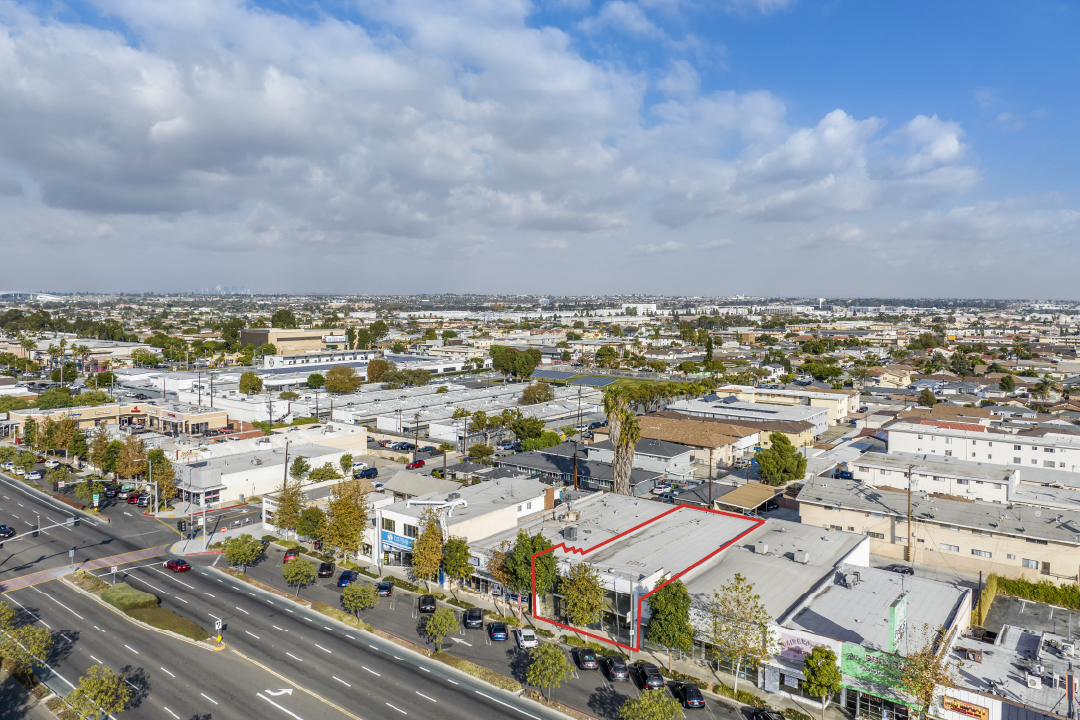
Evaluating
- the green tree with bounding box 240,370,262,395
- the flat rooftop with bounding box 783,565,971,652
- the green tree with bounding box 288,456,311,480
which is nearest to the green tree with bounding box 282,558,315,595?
the green tree with bounding box 288,456,311,480

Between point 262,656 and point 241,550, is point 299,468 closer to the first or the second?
point 241,550

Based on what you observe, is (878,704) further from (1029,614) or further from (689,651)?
(1029,614)

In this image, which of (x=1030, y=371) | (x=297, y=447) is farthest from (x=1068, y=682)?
(x=1030, y=371)

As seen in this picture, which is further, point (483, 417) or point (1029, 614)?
point (483, 417)

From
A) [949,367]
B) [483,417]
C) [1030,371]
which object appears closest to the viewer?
[483,417]

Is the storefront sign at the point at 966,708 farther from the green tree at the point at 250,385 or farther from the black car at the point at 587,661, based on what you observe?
the green tree at the point at 250,385

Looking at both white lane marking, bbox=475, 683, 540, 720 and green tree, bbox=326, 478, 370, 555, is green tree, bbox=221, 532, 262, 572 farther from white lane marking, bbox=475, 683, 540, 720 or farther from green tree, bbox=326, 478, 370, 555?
white lane marking, bbox=475, 683, 540, 720
